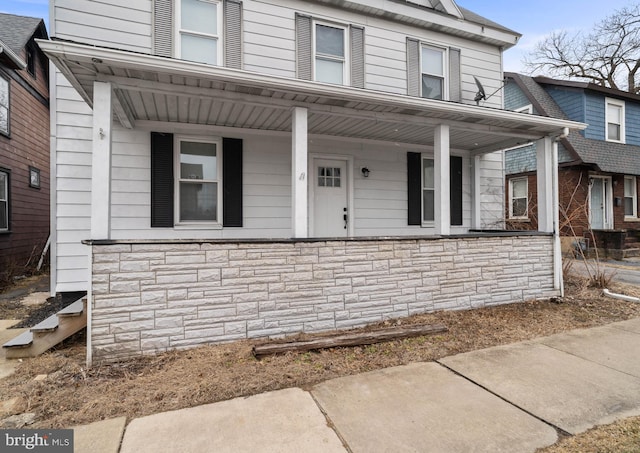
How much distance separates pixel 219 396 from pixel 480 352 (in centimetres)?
253

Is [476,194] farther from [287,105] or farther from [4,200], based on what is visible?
[4,200]

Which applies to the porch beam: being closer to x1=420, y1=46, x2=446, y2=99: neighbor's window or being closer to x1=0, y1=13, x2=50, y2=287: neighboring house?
x1=420, y1=46, x2=446, y2=99: neighbor's window

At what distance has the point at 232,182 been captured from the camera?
527cm

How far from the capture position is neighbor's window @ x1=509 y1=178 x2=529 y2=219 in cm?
1180

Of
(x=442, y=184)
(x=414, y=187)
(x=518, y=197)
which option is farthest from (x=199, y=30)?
(x=518, y=197)

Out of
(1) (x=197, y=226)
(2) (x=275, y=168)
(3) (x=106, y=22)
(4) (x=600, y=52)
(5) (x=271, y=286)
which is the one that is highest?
(4) (x=600, y=52)

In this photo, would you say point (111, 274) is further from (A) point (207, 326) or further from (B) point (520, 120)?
(B) point (520, 120)

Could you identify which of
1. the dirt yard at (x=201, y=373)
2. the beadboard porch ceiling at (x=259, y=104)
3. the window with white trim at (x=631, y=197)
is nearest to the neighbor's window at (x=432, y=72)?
the beadboard porch ceiling at (x=259, y=104)

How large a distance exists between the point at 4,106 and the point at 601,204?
17.0 metres

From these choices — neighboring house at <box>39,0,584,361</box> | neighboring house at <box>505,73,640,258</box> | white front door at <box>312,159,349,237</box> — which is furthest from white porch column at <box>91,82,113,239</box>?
neighboring house at <box>505,73,640,258</box>

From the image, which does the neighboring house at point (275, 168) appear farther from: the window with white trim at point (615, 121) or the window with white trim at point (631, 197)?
the window with white trim at point (631, 197)

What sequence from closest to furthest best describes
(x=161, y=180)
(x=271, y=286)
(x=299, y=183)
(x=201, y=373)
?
(x=201, y=373) < (x=271, y=286) < (x=299, y=183) < (x=161, y=180)

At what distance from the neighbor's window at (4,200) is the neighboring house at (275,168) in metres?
4.23

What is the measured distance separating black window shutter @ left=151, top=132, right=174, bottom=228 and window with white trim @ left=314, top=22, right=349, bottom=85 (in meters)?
2.75
